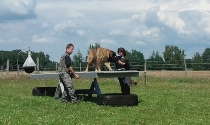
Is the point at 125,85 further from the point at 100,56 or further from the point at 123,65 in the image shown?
the point at 100,56

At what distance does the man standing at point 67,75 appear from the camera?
12648 mm

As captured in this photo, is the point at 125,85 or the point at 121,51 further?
the point at 121,51

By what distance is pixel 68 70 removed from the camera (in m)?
12.9

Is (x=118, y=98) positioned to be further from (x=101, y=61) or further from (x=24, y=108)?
(x=101, y=61)

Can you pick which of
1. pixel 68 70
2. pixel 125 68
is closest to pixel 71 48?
pixel 68 70

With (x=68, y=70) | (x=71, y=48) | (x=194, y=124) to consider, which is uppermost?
(x=71, y=48)

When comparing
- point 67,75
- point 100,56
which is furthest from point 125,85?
point 100,56

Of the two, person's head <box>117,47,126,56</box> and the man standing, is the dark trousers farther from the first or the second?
the man standing

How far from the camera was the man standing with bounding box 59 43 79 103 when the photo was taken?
41.5 ft

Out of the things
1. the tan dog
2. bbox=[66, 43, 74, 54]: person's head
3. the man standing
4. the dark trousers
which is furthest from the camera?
the tan dog

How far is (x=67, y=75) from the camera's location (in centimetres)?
1289

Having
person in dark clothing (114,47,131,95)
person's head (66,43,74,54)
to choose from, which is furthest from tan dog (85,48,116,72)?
person's head (66,43,74,54)

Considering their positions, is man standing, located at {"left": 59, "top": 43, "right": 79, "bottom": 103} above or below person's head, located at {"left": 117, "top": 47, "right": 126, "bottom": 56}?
below

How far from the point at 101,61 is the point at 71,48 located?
13.3 ft
